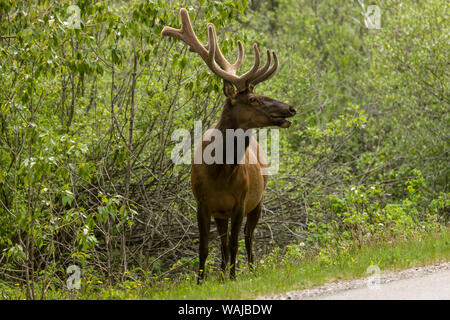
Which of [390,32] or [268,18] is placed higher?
[268,18]

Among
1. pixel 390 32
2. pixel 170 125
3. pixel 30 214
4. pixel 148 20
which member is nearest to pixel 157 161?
pixel 170 125

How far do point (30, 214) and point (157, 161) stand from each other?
13.4 ft

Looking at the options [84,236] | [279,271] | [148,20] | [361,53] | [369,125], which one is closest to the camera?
[84,236]

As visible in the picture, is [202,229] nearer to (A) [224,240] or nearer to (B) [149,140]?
(A) [224,240]

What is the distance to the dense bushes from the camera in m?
8.62

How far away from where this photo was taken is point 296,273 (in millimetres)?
7777

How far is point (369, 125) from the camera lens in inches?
735

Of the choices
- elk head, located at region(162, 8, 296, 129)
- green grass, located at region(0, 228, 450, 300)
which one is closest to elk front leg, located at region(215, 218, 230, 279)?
green grass, located at region(0, 228, 450, 300)

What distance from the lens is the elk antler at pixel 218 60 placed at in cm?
853

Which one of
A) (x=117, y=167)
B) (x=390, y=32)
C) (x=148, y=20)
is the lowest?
(x=117, y=167)

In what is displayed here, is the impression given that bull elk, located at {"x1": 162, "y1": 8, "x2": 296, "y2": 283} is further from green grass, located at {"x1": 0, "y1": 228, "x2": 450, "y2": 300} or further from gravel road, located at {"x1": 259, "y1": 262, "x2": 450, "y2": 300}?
gravel road, located at {"x1": 259, "y1": 262, "x2": 450, "y2": 300}

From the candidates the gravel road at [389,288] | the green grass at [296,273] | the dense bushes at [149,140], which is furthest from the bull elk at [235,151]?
the gravel road at [389,288]

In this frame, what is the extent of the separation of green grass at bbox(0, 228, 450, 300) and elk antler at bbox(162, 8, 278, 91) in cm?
255
